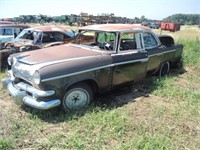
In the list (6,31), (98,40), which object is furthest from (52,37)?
(6,31)

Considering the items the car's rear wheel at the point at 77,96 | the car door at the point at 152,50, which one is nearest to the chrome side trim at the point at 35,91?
the car's rear wheel at the point at 77,96

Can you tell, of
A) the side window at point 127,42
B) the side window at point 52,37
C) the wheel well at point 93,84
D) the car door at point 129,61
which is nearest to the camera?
the wheel well at point 93,84

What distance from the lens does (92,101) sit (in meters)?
5.23

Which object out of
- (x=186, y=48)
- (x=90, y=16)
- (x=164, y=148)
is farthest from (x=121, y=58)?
(x=90, y=16)

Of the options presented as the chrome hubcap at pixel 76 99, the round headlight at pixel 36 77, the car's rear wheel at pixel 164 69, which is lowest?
the chrome hubcap at pixel 76 99

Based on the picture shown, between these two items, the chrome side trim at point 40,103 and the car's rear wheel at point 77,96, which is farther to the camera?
the car's rear wheel at point 77,96

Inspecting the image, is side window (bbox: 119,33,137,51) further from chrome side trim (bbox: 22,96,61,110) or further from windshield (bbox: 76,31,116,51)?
chrome side trim (bbox: 22,96,61,110)

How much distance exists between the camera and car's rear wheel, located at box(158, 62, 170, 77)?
7.23 meters

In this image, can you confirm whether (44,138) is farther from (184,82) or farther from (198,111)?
(184,82)

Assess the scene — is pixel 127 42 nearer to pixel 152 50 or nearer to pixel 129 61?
pixel 129 61

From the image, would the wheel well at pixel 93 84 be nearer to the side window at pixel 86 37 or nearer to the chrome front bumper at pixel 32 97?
the chrome front bumper at pixel 32 97

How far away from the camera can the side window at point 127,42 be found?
18.5 feet

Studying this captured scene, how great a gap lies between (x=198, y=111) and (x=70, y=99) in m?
2.59

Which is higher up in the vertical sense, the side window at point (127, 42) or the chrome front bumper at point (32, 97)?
the side window at point (127, 42)
